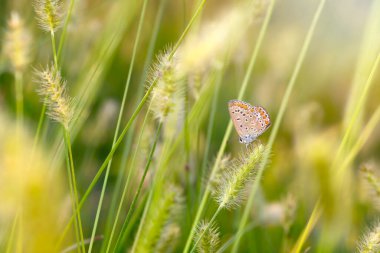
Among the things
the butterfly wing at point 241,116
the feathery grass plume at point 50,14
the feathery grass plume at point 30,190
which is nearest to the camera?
the feathery grass plume at point 30,190

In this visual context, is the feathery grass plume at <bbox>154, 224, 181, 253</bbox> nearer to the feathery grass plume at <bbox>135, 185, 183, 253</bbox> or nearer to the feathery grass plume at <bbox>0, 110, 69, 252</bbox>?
the feathery grass plume at <bbox>135, 185, 183, 253</bbox>

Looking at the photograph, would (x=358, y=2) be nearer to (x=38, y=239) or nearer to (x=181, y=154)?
(x=181, y=154)

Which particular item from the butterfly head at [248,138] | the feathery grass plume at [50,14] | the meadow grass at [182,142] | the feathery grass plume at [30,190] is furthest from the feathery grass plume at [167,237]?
the feathery grass plume at [30,190]

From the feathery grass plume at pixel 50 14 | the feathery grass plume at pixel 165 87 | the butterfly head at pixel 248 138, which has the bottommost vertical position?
the butterfly head at pixel 248 138

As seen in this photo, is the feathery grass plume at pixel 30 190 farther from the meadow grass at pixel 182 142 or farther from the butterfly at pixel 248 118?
the butterfly at pixel 248 118

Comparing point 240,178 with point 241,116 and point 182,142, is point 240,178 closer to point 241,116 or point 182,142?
point 241,116

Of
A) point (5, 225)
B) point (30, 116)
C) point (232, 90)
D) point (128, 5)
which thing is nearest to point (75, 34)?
point (30, 116)
